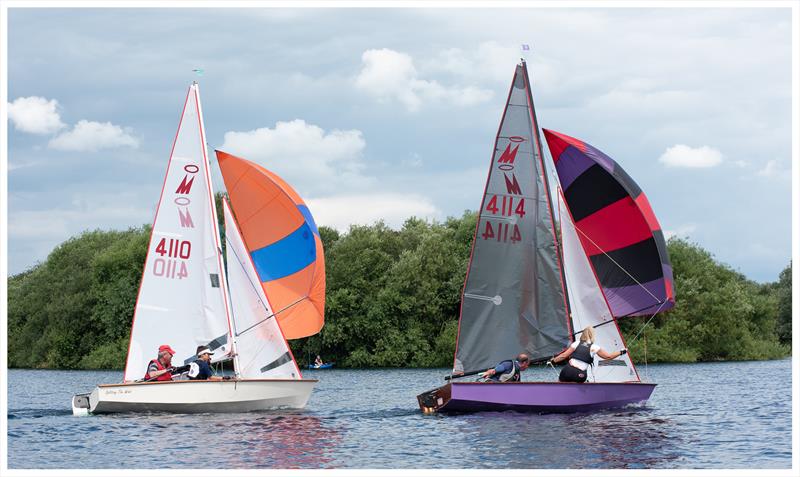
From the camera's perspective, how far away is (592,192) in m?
26.1

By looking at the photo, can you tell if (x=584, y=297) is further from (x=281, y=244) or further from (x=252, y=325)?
(x=252, y=325)

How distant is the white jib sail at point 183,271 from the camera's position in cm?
2716

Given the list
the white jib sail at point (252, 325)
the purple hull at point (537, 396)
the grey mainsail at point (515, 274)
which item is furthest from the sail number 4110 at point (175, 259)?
the purple hull at point (537, 396)

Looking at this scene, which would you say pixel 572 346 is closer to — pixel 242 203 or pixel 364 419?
pixel 364 419

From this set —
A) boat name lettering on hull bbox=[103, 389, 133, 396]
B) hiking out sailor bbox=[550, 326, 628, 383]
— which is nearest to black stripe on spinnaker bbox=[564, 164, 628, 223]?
hiking out sailor bbox=[550, 326, 628, 383]

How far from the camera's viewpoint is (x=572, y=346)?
2484 centimetres

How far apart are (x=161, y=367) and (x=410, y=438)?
7.68 metres

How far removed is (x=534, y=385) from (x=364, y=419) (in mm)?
4802

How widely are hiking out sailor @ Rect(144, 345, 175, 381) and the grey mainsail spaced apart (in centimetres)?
738

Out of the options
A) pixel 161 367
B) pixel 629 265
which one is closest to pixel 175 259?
pixel 161 367

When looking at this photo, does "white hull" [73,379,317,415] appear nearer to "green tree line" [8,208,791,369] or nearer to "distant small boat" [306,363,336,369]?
"green tree line" [8,208,791,369]

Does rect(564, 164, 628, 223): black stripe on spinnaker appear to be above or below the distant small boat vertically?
above

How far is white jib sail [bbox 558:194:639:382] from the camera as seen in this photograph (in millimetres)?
26172

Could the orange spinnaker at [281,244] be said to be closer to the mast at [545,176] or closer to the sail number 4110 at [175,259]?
the sail number 4110 at [175,259]
